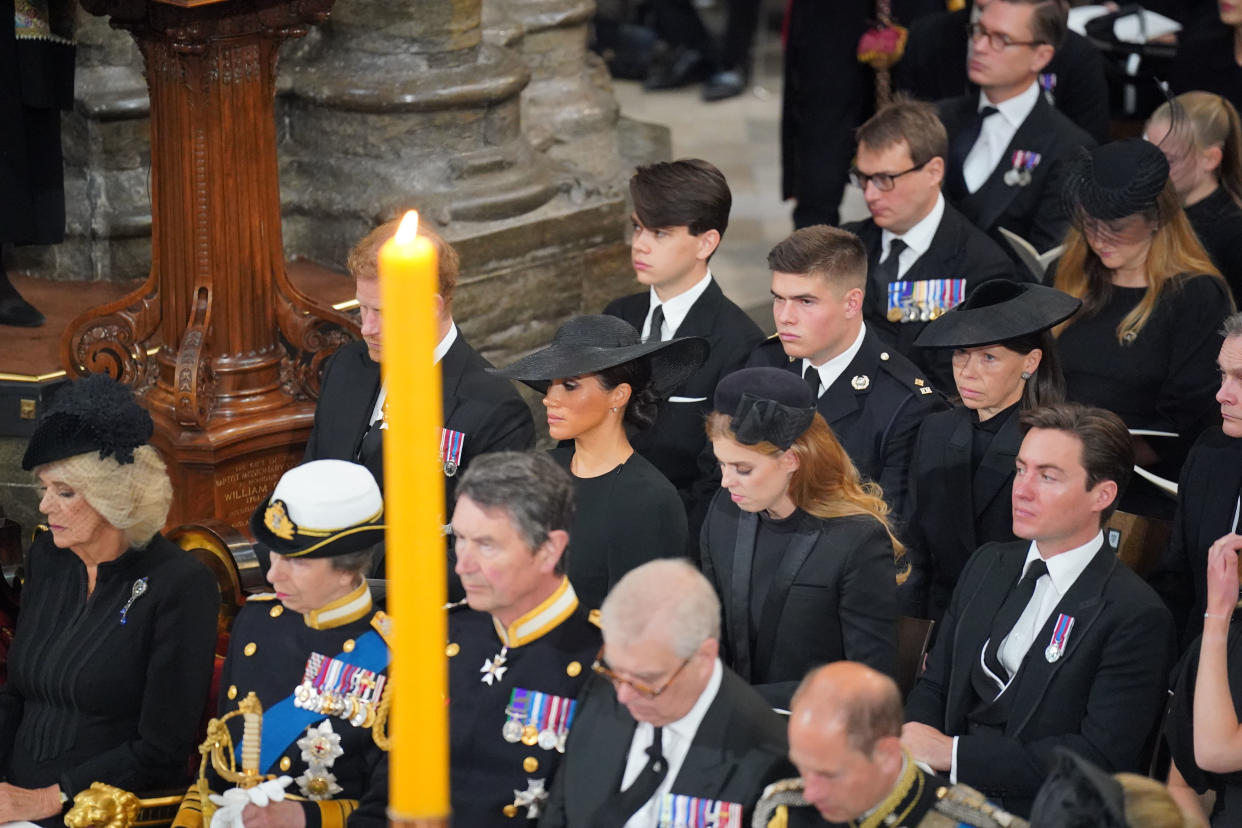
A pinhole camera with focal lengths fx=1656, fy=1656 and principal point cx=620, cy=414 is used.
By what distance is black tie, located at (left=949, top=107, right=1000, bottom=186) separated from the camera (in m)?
5.32

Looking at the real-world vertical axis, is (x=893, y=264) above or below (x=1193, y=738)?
above

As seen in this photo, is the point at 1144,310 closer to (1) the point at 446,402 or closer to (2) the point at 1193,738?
(2) the point at 1193,738

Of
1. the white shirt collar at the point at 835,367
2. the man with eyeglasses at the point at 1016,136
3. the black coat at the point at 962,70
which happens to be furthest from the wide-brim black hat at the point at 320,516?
the black coat at the point at 962,70

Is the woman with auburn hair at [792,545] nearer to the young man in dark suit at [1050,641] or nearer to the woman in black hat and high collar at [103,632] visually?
the young man in dark suit at [1050,641]

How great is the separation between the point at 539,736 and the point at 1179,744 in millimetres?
1190

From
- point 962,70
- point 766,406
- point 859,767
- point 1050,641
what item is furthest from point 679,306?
point 962,70

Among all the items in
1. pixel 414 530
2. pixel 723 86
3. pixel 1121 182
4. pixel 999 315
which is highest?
pixel 414 530

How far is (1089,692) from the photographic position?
120 inches

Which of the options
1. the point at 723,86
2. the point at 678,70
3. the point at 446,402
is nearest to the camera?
the point at 446,402

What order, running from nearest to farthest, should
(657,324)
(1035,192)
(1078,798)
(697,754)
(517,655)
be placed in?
(1078,798), (697,754), (517,655), (657,324), (1035,192)

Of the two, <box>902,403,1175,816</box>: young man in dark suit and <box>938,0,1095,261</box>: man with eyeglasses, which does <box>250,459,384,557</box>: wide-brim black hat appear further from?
<box>938,0,1095,261</box>: man with eyeglasses

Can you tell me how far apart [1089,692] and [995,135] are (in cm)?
264

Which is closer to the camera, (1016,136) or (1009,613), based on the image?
(1009,613)

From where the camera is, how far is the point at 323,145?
227 inches
